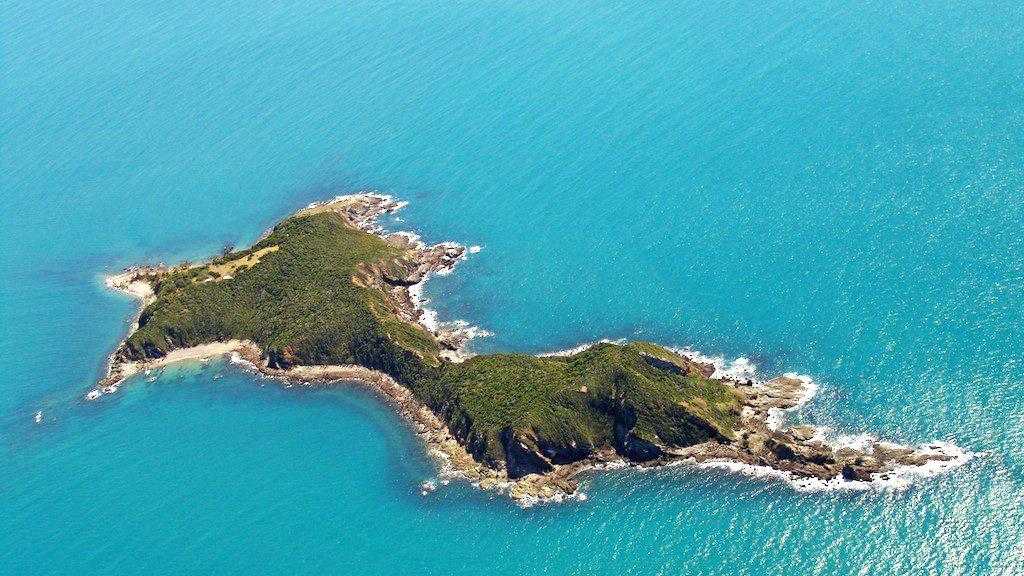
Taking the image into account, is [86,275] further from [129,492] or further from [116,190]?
[129,492]

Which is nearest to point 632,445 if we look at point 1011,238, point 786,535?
point 786,535

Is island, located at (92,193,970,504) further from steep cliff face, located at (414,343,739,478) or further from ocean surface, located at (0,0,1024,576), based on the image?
ocean surface, located at (0,0,1024,576)

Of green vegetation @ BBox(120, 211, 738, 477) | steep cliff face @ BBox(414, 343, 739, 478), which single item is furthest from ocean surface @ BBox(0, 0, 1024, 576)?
green vegetation @ BBox(120, 211, 738, 477)

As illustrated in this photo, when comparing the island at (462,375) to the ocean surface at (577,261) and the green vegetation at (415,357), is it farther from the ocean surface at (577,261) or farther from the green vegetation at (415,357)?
the ocean surface at (577,261)

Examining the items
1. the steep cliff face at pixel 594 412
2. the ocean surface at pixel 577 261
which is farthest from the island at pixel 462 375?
the ocean surface at pixel 577 261

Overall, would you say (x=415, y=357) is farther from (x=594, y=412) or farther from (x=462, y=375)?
(x=594, y=412)

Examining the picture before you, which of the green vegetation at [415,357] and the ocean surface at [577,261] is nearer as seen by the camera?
the ocean surface at [577,261]
